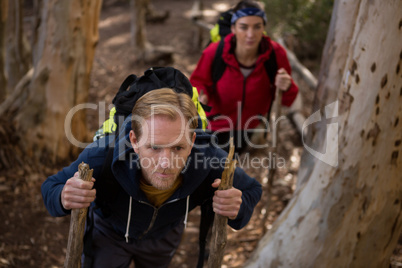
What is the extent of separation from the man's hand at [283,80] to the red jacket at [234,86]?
0.17 m

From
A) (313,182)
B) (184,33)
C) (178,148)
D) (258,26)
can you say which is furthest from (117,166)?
(184,33)

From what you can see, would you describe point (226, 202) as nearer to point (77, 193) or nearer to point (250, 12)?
point (77, 193)

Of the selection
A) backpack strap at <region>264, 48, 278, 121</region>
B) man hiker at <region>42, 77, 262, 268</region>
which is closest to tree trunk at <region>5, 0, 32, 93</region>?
backpack strap at <region>264, 48, 278, 121</region>

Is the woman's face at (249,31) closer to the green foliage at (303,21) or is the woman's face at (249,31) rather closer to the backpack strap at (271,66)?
the backpack strap at (271,66)

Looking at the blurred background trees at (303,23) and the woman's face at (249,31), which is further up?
the blurred background trees at (303,23)

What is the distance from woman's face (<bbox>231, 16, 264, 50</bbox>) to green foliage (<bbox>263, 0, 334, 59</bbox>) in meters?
5.54

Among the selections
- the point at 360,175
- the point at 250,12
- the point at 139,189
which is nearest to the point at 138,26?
the point at 250,12

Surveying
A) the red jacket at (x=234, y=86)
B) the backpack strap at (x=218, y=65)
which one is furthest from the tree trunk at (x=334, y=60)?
the backpack strap at (x=218, y=65)

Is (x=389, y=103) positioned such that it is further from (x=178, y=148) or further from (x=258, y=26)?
(x=258, y=26)

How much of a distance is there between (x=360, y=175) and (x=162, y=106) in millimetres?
1652

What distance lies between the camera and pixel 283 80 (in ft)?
13.8

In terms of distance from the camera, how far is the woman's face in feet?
13.8

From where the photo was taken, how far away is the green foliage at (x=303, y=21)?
32.1 feet

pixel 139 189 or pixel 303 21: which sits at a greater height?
pixel 303 21
